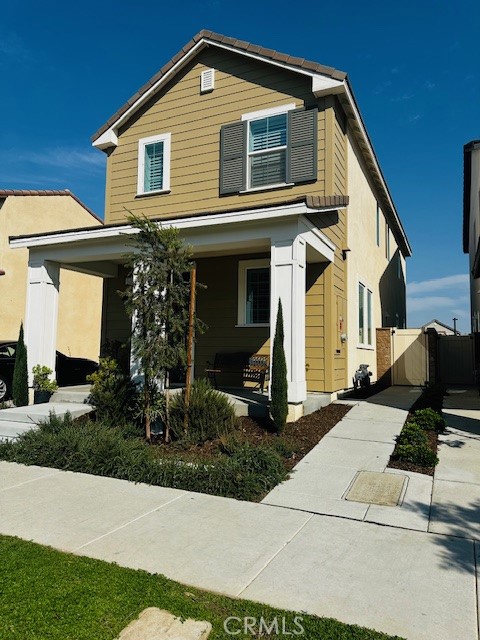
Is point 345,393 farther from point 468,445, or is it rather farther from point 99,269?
point 99,269

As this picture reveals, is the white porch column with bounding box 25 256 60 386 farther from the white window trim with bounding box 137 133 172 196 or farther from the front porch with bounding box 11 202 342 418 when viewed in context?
the white window trim with bounding box 137 133 172 196

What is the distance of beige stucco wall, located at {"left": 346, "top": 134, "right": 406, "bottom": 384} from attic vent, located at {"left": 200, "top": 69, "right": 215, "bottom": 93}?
3.50 m

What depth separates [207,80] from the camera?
35.2ft

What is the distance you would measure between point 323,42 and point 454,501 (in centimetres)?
1101

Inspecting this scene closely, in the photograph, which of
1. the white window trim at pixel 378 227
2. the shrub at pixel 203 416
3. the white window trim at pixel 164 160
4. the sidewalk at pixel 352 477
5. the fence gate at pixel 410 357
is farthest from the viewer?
the white window trim at pixel 378 227

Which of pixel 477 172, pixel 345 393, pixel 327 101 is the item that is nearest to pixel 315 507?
pixel 345 393

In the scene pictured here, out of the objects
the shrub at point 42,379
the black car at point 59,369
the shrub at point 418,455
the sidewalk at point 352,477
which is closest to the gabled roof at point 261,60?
the black car at point 59,369

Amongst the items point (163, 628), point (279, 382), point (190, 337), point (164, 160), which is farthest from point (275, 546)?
point (164, 160)

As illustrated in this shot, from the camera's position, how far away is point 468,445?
6.54m

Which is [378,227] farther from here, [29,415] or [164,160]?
[29,415]

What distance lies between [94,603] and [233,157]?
9167 millimetres

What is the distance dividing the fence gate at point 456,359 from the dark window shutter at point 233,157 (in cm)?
1097

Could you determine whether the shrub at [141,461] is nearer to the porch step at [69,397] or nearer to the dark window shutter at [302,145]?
the porch step at [69,397]

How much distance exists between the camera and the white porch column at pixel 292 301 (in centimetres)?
730
